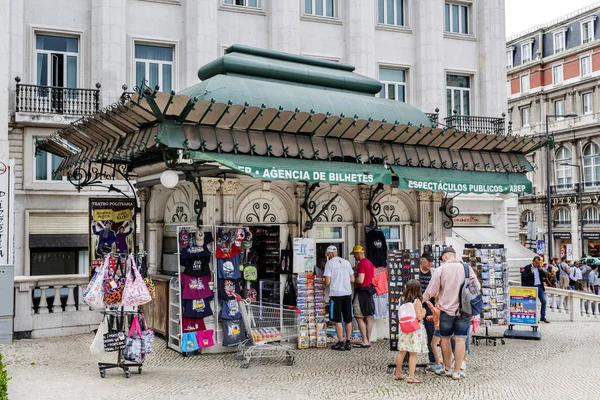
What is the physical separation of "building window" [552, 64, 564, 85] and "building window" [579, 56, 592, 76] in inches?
78.0

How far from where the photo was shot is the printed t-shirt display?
12.0 meters

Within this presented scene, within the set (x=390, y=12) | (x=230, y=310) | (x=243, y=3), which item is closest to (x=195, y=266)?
(x=230, y=310)

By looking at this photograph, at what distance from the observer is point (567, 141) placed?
52.0 meters

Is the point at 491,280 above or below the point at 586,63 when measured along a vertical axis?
below

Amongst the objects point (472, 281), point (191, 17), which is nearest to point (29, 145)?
point (191, 17)

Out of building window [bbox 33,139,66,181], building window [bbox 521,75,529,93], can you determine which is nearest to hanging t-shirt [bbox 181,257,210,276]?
building window [bbox 33,139,66,181]

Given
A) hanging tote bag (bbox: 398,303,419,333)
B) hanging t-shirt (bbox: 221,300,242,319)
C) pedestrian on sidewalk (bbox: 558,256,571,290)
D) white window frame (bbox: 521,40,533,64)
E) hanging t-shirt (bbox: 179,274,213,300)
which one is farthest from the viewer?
white window frame (bbox: 521,40,533,64)

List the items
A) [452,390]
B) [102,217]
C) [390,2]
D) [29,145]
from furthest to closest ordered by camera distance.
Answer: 1. [390,2]
2. [29,145]
3. [102,217]
4. [452,390]

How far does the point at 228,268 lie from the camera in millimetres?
11578

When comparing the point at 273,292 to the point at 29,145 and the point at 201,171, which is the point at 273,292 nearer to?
the point at 201,171

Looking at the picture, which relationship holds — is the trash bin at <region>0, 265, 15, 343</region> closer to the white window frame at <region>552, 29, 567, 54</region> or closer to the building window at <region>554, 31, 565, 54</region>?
the white window frame at <region>552, 29, 567, 54</region>

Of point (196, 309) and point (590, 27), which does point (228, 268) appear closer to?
point (196, 309)

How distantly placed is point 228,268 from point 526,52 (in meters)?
52.0

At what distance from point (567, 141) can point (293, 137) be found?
4580cm
